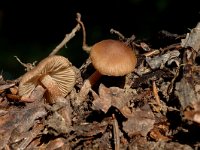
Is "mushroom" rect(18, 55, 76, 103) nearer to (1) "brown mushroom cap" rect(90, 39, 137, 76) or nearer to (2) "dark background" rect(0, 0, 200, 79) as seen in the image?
(1) "brown mushroom cap" rect(90, 39, 137, 76)

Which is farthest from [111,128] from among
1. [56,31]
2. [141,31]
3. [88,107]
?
[56,31]

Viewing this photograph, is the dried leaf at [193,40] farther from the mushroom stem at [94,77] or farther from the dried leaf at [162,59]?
the mushroom stem at [94,77]

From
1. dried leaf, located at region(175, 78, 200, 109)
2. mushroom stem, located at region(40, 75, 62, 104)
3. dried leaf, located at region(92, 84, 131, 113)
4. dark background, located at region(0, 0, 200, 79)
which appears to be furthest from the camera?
dark background, located at region(0, 0, 200, 79)

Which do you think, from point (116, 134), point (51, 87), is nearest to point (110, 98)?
point (116, 134)

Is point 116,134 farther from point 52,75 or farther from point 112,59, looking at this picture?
point 52,75

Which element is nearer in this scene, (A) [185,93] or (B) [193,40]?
(A) [185,93]

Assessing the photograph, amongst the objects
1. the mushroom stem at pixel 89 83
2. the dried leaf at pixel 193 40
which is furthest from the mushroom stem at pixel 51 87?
the dried leaf at pixel 193 40

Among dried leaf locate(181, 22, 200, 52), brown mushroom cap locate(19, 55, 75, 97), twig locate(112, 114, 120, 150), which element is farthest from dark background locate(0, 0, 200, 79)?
twig locate(112, 114, 120, 150)
